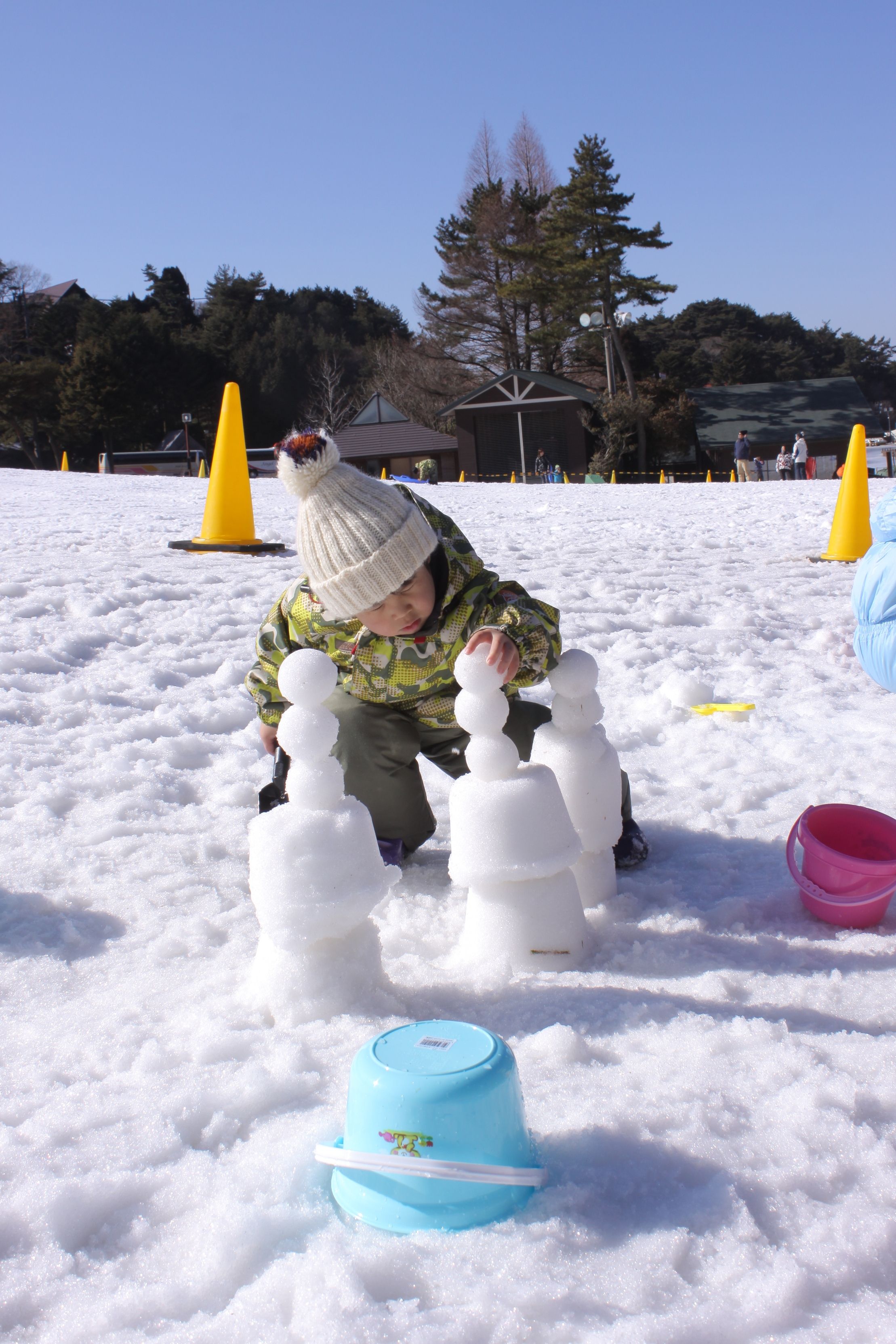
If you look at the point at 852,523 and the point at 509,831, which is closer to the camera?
the point at 509,831

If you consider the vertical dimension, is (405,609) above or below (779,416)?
below

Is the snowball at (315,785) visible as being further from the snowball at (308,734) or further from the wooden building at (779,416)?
the wooden building at (779,416)

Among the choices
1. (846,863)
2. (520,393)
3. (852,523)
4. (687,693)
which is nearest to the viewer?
(846,863)

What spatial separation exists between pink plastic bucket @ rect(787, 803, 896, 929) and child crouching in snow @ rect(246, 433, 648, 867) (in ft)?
1.17

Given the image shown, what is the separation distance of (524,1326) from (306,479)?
4.18ft

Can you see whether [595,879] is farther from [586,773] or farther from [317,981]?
[317,981]

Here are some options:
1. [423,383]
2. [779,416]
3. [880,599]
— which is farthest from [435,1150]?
[423,383]

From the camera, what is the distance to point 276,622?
79.1 inches

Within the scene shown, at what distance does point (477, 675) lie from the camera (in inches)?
58.5

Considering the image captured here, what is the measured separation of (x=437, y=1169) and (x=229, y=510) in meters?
4.84

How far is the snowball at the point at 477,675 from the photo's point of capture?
1.49 m

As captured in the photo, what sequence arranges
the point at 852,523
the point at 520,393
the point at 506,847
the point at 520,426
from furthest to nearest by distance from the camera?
1. the point at 520,426
2. the point at 520,393
3. the point at 852,523
4. the point at 506,847

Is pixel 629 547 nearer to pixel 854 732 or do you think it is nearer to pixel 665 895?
pixel 854 732

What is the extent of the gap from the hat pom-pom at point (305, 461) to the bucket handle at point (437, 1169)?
3.54 ft
